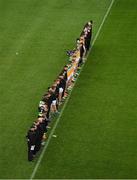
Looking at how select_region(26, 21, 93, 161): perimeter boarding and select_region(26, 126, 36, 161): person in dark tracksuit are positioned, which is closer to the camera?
select_region(26, 126, 36, 161): person in dark tracksuit

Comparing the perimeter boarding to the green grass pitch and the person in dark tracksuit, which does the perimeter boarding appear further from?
the green grass pitch

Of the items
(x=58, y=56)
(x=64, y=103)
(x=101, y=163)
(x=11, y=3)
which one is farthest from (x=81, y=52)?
(x=11, y=3)

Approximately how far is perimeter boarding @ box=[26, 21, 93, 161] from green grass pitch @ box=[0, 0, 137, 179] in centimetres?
40

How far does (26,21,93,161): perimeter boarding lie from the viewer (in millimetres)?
17297

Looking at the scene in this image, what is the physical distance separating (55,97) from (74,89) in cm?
278

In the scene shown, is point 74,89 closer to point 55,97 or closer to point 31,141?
point 55,97

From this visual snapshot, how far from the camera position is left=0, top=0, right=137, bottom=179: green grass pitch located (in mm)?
17344

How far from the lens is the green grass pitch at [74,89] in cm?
1734

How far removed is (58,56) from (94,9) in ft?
25.7

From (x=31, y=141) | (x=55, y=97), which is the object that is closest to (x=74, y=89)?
(x=55, y=97)

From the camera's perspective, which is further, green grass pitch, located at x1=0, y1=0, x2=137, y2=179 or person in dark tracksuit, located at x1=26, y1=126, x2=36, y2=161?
green grass pitch, located at x1=0, y1=0, x2=137, y2=179

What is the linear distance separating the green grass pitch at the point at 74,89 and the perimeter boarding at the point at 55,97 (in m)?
0.40

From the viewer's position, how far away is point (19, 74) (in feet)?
76.9

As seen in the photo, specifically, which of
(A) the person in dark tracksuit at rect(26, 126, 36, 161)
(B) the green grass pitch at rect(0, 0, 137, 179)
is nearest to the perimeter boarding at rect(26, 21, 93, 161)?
(A) the person in dark tracksuit at rect(26, 126, 36, 161)
